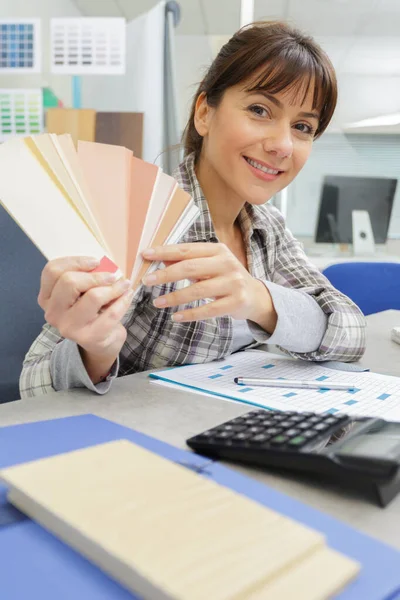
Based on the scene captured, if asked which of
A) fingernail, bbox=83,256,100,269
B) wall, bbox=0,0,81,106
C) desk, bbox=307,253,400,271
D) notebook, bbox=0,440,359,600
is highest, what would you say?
wall, bbox=0,0,81,106

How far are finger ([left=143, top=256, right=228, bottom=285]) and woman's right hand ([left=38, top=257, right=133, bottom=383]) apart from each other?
0.04m

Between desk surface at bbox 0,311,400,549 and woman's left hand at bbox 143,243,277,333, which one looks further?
woman's left hand at bbox 143,243,277,333

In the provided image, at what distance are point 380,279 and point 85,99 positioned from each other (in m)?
1.71

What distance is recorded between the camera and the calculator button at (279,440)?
17.5 inches

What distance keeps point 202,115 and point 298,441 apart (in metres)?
0.86

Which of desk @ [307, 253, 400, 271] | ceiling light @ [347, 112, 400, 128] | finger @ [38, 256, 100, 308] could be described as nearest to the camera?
finger @ [38, 256, 100, 308]

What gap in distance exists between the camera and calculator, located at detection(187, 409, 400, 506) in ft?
1.31

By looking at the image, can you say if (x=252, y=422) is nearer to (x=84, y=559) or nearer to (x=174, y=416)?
(x=174, y=416)

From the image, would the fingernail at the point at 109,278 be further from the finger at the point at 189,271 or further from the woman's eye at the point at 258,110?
the woman's eye at the point at 258,110

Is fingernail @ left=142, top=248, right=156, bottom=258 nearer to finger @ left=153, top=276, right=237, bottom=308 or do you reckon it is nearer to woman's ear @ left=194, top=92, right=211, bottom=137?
finger @ left=153, top=276, right=237, bottom=308

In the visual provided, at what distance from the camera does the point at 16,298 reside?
1.00m

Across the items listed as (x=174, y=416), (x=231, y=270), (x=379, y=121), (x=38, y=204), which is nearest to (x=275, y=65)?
(x=231, y=270)

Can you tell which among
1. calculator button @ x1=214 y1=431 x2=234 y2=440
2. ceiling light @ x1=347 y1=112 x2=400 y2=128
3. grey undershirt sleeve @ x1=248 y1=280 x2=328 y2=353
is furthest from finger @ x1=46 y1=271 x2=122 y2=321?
ceiling light @ x1=347 y1=112 x2=400 y2=128

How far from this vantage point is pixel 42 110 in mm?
2574
